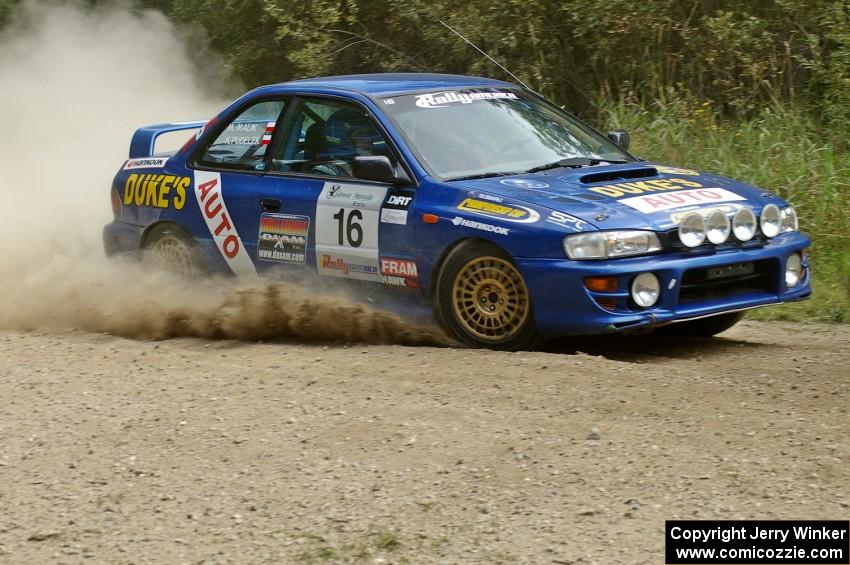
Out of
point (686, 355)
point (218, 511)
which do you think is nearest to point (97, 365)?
point (218, 511)

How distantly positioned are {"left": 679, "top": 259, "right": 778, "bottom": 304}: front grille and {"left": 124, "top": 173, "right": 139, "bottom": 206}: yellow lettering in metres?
3.83

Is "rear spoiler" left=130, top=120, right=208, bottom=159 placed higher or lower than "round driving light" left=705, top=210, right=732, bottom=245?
higher

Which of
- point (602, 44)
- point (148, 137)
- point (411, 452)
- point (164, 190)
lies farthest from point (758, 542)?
point (602, 44)

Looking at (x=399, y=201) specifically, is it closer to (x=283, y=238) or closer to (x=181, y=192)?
(x=283, y=238)

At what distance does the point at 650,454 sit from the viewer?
4805 mm

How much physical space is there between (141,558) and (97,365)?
284cm

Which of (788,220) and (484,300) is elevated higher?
(788,220)

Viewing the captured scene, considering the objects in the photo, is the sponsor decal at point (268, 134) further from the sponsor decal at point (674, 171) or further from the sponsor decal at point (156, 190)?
the sponsor decal at point (674, 171)

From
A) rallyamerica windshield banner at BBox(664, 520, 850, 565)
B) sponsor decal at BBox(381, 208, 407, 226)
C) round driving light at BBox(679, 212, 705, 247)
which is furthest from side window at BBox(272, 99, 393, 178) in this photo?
rallyamerica windshield banner at BBox(664, 520, 850, 565)

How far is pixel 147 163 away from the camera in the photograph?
336 inches

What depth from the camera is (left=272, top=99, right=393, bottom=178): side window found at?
7332mm

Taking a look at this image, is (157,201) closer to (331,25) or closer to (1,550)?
(1,550)

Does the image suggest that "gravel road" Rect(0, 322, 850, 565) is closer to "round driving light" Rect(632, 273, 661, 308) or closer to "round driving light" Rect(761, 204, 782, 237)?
"round driving light" Rect(632, 273, 661, 308)

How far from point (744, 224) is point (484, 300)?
139cm
